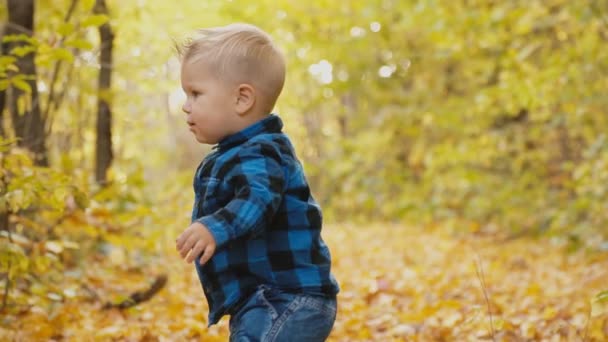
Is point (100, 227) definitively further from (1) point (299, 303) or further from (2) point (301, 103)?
(2) point (301, 103)

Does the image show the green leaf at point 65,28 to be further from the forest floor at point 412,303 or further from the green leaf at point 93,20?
the forest floor at point 412,303

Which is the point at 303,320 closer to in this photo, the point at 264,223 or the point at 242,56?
the point at 264,223

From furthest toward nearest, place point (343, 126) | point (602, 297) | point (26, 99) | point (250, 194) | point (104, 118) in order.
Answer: point (343, 126), point (104, 118), point (26, 99), point (602, 297), point (250, 194)

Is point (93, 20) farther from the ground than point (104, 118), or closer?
farther from the ground

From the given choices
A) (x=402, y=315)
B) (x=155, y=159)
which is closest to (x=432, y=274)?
(x=402, y=315)

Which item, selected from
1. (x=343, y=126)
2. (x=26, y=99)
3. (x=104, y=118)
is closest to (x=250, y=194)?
(x=26, y=99)

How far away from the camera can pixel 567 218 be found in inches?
290

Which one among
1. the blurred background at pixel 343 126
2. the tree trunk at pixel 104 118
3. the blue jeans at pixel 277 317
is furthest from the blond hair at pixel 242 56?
the tree trunk at pixel 104 118

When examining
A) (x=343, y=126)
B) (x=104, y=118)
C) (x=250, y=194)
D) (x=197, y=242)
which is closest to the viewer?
(x=197, y=242)

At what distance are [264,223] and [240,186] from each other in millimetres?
130

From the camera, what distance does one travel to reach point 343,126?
1634 cm

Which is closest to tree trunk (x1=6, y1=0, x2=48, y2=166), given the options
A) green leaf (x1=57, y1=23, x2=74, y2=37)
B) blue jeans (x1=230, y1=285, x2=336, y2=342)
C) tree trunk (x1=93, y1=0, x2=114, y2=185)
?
green leaf (x1=57, y1=23, x2=74, y2=37)

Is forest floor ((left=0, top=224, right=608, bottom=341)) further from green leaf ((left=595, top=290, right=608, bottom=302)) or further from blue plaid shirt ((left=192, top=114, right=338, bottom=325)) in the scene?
blue plaid shirt ((left=192, top=114, right=338, bottom=325))

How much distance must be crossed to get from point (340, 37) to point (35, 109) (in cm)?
683
